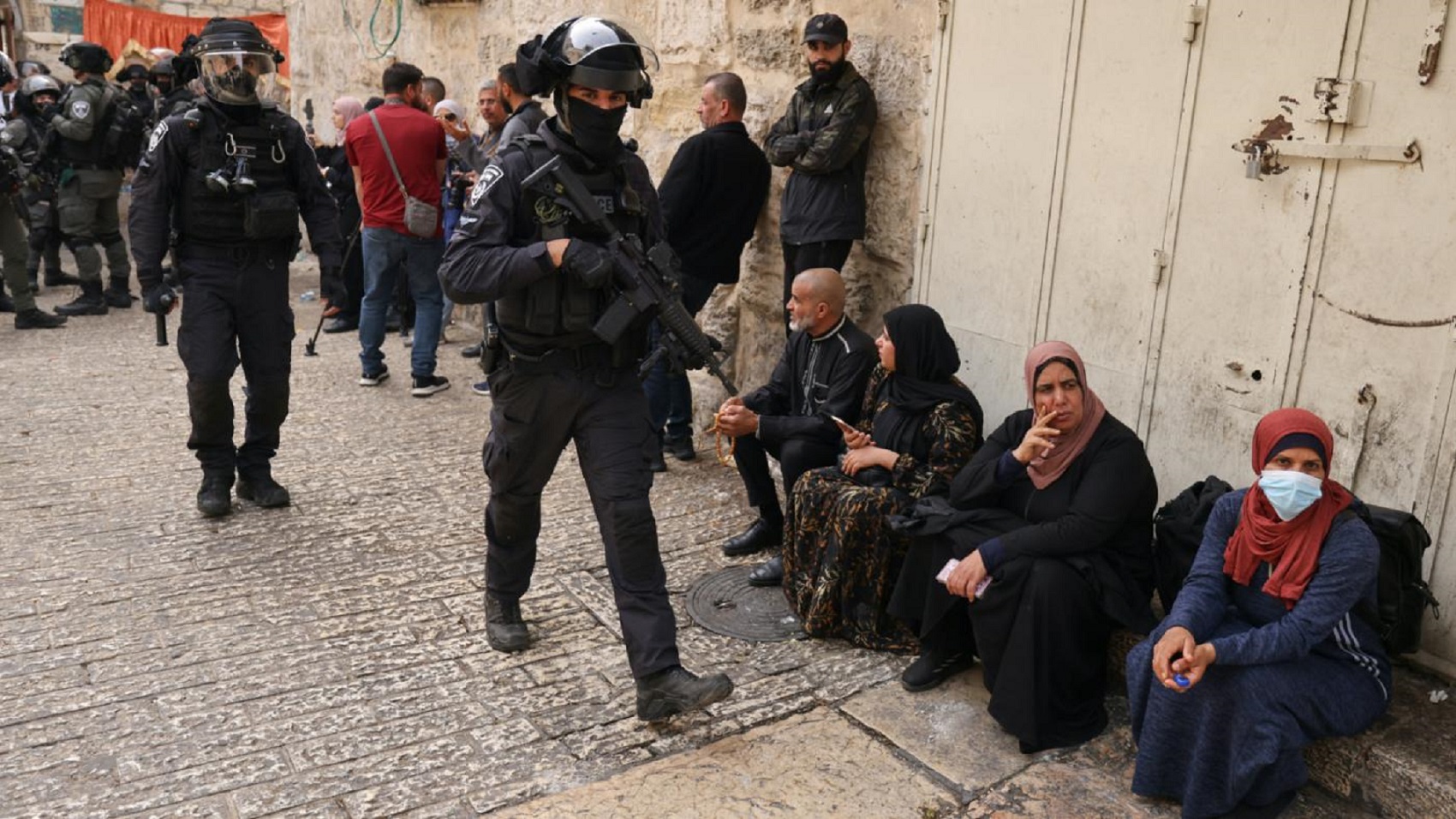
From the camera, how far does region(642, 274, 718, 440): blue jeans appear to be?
18.8 feet

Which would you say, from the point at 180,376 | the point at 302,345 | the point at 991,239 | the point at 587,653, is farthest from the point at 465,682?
the point at 302,345

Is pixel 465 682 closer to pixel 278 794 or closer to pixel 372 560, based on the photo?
pixel 278 794

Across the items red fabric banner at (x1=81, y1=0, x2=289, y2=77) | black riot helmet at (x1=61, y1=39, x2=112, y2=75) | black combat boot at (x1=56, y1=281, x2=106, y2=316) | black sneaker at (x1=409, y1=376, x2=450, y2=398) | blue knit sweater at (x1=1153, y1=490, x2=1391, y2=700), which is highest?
red fabric banner at (x1=81, y1=0, x2=289, y2=77)

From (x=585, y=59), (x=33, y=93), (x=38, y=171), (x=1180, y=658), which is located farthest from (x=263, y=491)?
(x=33, y=93)

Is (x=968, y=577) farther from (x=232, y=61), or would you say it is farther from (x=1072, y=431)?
(x=232, y=61)

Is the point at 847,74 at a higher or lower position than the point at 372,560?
higher

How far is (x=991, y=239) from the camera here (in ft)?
16.1

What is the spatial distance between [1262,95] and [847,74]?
198 centimetres

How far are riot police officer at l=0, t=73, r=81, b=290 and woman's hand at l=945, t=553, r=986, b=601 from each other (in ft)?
26.5

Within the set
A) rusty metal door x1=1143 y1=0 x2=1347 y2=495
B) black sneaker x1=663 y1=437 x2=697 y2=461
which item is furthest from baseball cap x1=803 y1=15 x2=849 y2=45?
black sneaker x1=663 y1=437 x2=697 y2=461

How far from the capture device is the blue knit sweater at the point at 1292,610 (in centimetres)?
296

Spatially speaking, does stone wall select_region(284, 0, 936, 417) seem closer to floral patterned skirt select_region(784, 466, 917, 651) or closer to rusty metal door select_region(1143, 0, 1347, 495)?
rusty metal door select_region(1143, 0, 1347, 495)

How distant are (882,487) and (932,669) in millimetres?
660

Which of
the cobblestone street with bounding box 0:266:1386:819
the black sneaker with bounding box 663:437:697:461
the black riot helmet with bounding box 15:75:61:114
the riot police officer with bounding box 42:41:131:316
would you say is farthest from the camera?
the black riot helmet with bounding box 15:75:61:114
